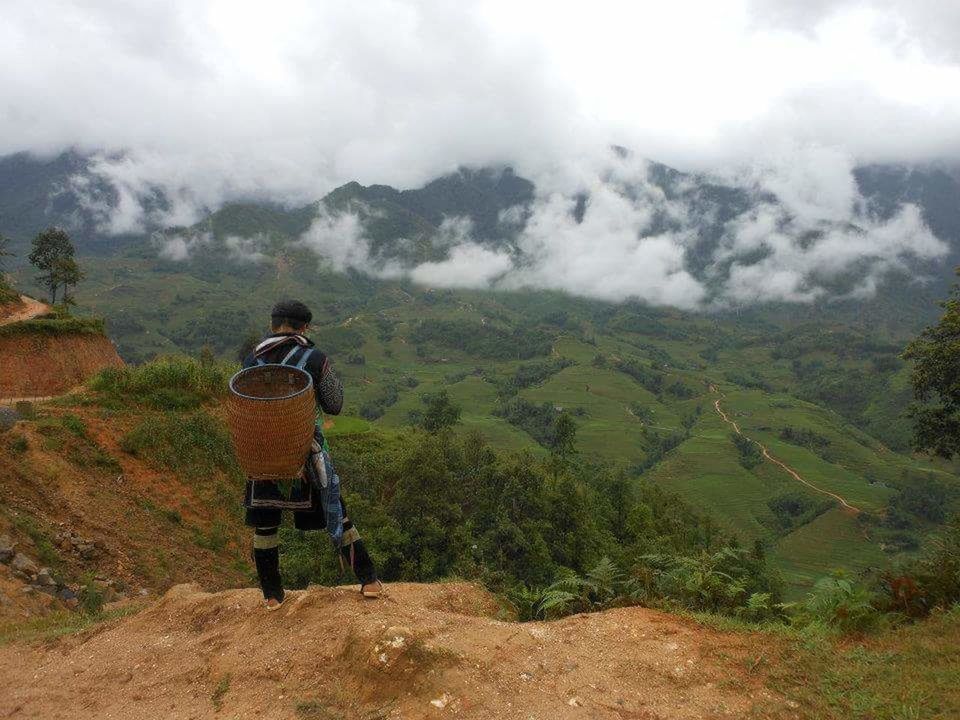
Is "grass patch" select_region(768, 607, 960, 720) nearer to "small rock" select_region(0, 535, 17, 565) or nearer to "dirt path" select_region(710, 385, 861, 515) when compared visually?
"small rock" select_region(0, 535, 17, 565)

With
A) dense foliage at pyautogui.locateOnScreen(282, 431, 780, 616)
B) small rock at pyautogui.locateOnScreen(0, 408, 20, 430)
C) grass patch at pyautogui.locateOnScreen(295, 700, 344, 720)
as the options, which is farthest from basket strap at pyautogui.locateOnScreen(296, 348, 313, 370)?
small rock at pyautogui.locateOnScreen(0, 408, 20, 430)

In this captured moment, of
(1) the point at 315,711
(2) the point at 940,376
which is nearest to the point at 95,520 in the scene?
(1) the point at 315,711

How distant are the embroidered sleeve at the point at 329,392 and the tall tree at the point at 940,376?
49.3 ft

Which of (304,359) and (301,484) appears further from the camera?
(301,484)

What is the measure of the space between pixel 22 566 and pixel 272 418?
25.6 feet

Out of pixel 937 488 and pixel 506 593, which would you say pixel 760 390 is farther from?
pixel 506 593

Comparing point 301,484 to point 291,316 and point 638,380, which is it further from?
point 638,380

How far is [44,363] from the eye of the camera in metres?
22.5

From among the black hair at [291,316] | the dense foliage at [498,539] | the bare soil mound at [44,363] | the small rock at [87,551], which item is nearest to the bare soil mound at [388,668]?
the dense foliage at [498,539]

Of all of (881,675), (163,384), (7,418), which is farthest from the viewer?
(163,384)

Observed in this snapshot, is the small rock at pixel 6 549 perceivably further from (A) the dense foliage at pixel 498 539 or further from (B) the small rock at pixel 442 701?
(B) the small rock at pixel 442 701

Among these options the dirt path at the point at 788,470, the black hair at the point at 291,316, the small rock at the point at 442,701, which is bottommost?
the dirt path at the point at 788,470

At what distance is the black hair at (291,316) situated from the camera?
4707 millimetres

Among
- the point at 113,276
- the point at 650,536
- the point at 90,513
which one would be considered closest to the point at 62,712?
the point at 90,513
